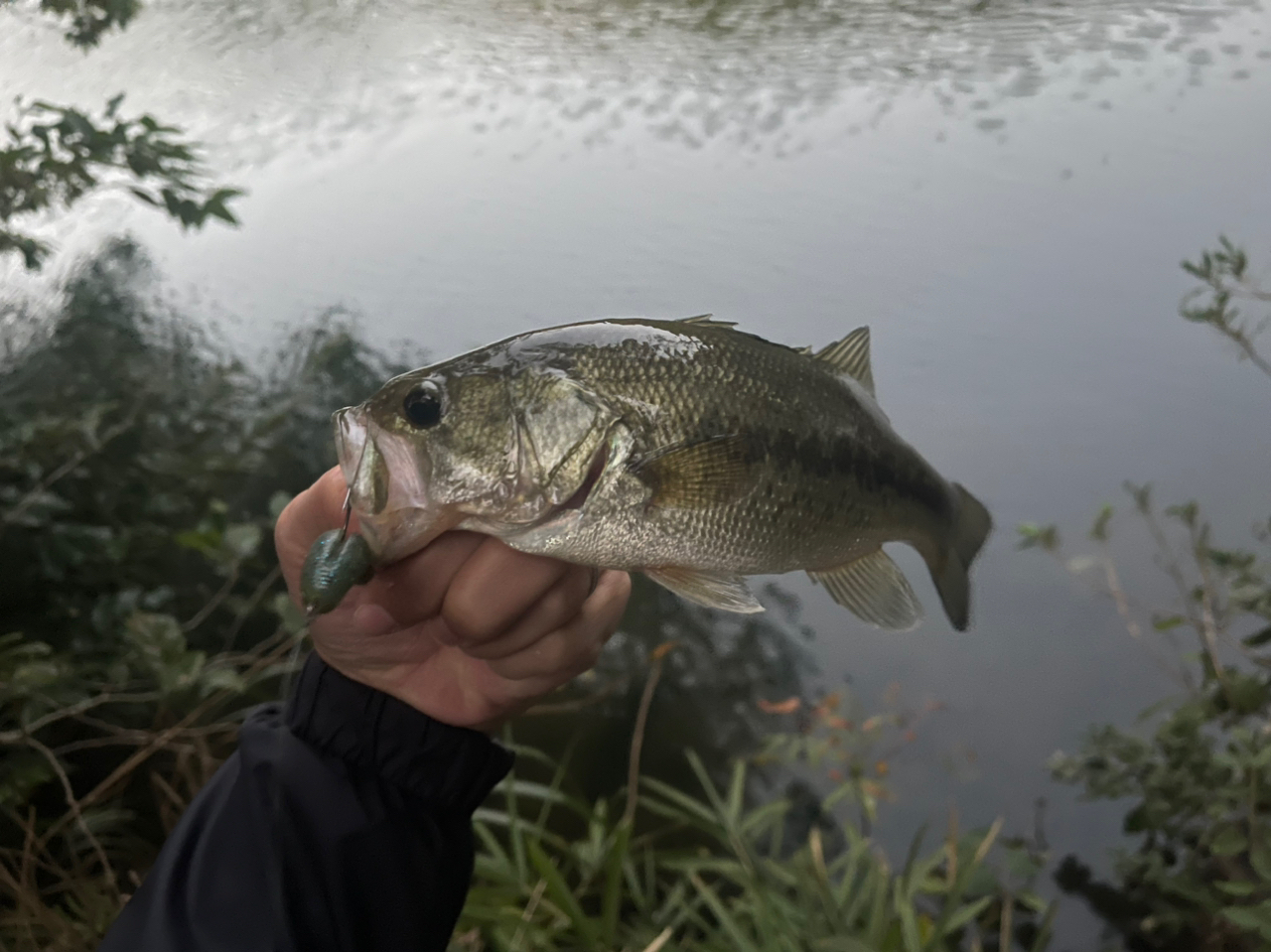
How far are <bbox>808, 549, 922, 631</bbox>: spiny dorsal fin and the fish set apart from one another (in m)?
0.11

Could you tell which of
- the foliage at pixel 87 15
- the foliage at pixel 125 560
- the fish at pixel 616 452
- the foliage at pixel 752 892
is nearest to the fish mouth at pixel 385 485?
the fish at pixel 616 452

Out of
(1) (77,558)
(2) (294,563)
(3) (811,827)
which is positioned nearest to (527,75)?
(1) (77,558)

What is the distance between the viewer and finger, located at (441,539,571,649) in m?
A: 0.63

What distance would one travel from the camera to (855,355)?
77 cm

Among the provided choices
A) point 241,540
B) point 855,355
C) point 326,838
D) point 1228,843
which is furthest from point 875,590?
point 241,540

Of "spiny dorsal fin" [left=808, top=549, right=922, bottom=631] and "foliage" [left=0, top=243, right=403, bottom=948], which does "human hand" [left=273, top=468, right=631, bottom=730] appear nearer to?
Answer: "spiny dorsal fin" [left=808, top=549, right=922, bottom=631]

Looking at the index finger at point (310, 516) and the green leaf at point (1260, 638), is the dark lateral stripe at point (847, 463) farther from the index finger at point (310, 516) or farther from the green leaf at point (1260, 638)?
the green leaf at point (1260, 638)

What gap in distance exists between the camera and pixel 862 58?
1.73 m

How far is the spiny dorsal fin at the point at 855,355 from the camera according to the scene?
75 centimetres

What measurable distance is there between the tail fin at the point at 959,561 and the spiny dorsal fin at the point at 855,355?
158 millimetres

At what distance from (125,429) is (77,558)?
13.5 inches

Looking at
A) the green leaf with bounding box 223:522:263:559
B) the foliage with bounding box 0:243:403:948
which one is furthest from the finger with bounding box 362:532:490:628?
the green leaf with bounding box 223:522:263:559

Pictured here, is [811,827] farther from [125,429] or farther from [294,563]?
[125,429]

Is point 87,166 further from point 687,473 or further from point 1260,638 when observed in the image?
point 1260,638
